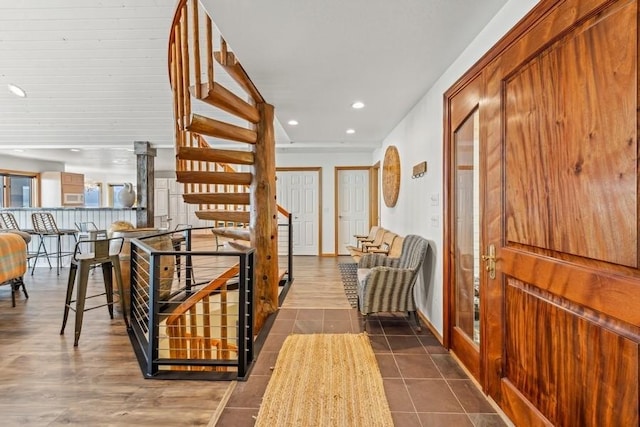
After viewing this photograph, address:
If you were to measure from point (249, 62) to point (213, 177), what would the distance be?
1267 mm

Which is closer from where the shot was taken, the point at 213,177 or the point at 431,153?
the point at 431,153

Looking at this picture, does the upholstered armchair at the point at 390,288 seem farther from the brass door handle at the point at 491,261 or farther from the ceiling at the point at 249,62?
the ceiling at the point at 249,62

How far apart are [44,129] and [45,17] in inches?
101

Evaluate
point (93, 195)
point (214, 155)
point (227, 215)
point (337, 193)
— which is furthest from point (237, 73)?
point (93, 195)

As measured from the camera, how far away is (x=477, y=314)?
88.6 inches

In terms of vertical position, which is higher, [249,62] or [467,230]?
[249,62]

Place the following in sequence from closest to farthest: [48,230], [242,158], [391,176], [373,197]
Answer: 1. [242,158]
2. [391,176]
3. [48,230]
4. [373,197]

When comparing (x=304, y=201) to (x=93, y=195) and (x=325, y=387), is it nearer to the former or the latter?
(x=325, y=387)

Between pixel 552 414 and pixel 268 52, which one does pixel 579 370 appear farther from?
pixel 268 52

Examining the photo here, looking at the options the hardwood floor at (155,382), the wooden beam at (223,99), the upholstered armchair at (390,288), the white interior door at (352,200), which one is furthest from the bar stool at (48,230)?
the upholstered armchair at (390,288)

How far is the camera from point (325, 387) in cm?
204

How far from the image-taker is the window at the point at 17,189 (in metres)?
7.41

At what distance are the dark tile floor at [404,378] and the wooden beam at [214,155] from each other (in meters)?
1.69

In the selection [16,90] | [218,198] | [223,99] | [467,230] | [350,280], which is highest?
[16,90]
